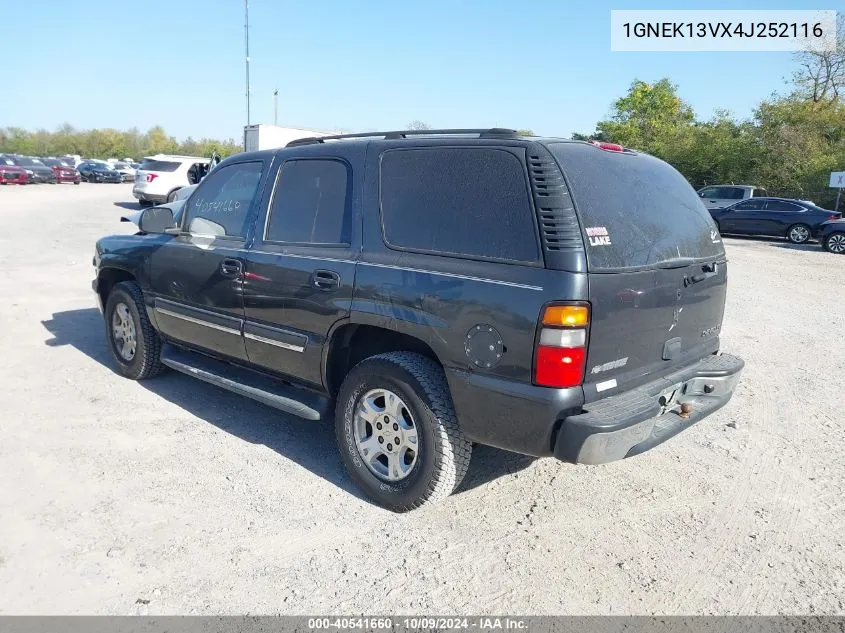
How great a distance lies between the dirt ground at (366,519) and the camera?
2.80 m

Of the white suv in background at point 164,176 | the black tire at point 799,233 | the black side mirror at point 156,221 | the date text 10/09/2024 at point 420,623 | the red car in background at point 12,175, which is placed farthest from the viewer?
the red car in background at point 12,175

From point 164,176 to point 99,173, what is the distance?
97.1ft

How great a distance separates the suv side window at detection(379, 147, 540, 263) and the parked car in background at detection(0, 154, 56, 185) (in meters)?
42.2

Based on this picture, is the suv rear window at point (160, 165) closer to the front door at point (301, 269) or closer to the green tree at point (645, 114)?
the front door at point (301, 269)

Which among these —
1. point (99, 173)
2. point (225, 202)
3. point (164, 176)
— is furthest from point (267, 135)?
point (99, 173)

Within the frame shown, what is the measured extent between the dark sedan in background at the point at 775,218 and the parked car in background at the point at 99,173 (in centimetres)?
4029

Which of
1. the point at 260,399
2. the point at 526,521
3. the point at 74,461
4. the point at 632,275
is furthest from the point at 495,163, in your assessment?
the point at 74,461

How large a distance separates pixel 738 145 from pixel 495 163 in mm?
32116

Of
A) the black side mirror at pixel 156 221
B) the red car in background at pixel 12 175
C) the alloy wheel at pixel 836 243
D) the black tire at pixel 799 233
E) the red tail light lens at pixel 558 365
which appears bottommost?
the red tail light lens at pixel 558 365

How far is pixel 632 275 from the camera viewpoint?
120 inches

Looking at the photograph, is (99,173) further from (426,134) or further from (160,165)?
(426,134)

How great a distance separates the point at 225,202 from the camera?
4.57 metres

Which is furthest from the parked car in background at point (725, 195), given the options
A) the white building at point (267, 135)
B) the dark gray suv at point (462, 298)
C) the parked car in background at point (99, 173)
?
the parked car in background at point (99, 173)

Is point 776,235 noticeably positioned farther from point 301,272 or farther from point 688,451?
point 301,272
